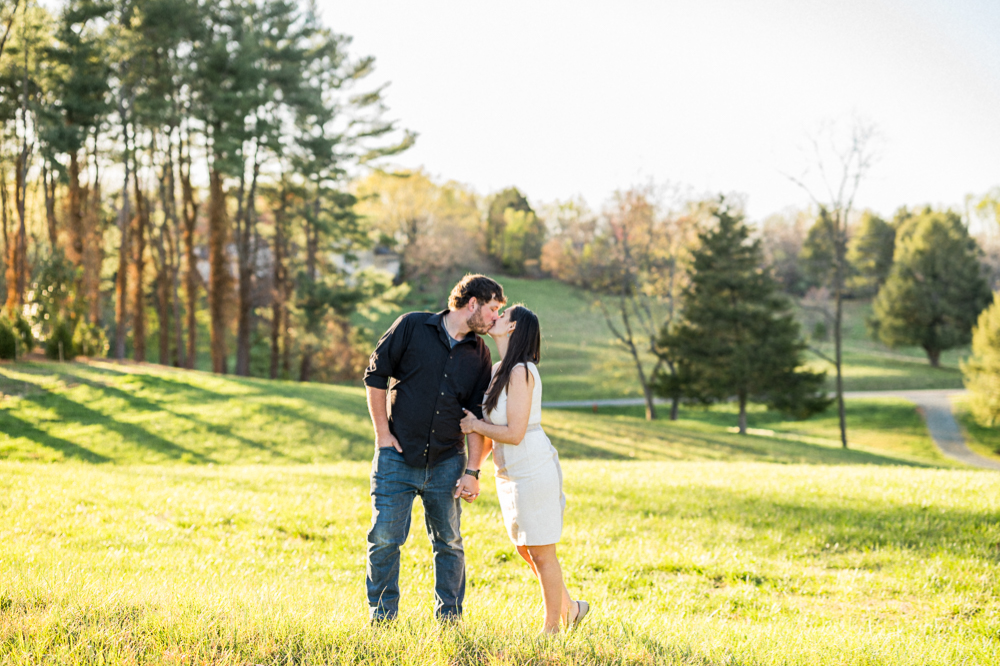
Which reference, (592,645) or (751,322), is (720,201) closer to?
(751,322)

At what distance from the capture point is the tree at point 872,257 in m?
63.4

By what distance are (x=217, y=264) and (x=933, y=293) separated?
50409 mm

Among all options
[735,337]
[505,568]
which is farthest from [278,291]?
[505,568]

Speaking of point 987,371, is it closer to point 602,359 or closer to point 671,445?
point 602,359

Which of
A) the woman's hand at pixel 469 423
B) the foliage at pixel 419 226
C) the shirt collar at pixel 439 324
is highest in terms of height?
the foliage at pixel 419 226

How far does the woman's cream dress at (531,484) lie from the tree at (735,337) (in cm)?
2361

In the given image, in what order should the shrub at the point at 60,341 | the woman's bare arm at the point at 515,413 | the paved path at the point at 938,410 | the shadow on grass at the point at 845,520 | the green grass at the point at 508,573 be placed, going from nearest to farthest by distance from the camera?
1. the green grass at the point at 508,573
2. the woman's bare arm at the point at 515,413
3. the shadow on grass at the point at 845,520
4. the shrub at the point at 60,341
5. the paved path at the point at 938,410

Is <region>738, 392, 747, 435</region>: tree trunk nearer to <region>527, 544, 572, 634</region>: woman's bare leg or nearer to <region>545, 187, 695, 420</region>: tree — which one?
<region>545, 187, 695, 420</region>: tree

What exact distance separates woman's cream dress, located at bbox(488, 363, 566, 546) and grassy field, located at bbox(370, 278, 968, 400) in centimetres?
2695

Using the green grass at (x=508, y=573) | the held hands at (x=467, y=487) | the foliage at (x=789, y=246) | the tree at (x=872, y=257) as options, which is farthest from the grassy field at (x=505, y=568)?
the foliage at (x=789, y=246)

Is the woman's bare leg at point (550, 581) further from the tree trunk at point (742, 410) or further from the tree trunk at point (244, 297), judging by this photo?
the tree trunk at point (244, 297)

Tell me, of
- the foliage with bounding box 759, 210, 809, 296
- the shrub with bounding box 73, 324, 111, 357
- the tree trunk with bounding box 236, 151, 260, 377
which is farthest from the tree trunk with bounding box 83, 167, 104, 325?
the foliage with bounding box 759, 210, 809, 296

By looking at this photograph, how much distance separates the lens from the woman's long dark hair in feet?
12.2

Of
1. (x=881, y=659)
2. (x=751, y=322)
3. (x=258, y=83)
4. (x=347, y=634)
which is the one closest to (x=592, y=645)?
(x=347, y=634)
